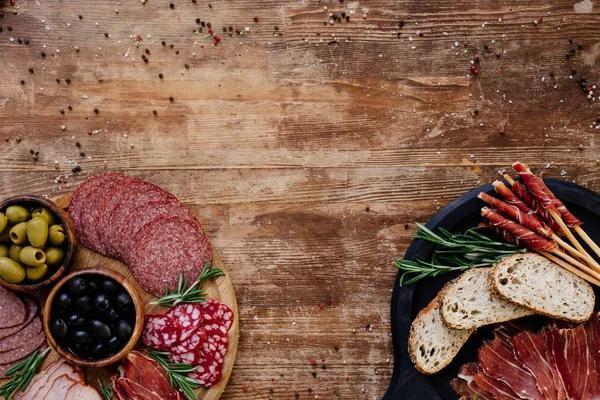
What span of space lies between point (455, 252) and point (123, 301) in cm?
113

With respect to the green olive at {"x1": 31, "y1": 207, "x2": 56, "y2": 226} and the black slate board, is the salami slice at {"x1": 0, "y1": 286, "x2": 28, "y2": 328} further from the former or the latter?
the black slate board

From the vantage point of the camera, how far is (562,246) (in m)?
1.86

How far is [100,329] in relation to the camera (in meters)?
1.76

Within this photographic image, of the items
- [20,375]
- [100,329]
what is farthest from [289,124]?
[20,375]

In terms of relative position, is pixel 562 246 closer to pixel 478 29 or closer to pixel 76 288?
pixel 478 29

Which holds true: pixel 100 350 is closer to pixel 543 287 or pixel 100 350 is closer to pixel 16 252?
pixel 16 252

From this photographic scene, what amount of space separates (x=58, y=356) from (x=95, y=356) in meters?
0.25

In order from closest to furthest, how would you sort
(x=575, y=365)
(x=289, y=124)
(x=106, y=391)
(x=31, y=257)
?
(x=31, y=257)
(x=575, y=365)
(x=106, y=391)
(x=289, y=124)

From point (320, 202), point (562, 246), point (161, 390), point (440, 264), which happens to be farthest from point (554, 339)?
point (161, 390)

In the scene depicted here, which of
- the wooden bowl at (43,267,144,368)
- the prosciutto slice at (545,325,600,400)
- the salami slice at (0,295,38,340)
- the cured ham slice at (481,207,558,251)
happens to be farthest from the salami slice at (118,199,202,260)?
the prosciutto slice at (545,325,600,400)

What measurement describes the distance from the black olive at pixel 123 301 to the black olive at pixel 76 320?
0.39 ft

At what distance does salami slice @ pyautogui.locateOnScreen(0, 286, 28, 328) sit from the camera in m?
1.88

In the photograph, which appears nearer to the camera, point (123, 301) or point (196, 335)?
point (123, 301)

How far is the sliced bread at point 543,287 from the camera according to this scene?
1822 mm
